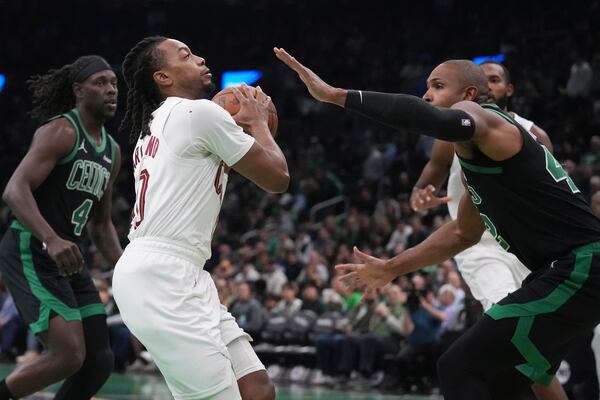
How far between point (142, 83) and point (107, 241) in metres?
1.87

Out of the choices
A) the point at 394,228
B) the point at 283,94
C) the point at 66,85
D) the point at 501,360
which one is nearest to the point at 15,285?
the point at 66,85

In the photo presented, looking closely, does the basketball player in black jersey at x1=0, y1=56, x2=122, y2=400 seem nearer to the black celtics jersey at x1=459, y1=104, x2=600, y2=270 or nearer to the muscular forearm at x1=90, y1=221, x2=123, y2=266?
the muscular forearm at x1=90, y1=221, x2=123, y2=266

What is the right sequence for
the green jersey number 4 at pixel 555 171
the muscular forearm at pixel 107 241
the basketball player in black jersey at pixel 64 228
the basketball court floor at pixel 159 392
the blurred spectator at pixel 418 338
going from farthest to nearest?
the blurred spectator at pixel 418 338 → the basketball court floor at pixel 159 392 → the muscular forearm at pixel 107 241 → the basketball player in black jersey at pixel 64 228 → the green jersey number 4 at pixel 555 171

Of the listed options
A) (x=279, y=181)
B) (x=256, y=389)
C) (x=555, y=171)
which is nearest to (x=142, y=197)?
(x=279, y=181)

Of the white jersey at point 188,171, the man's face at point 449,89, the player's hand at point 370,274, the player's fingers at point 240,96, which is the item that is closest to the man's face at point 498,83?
the man's face at point 449,89

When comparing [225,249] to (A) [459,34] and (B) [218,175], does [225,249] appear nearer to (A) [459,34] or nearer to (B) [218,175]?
(A) [459,34]

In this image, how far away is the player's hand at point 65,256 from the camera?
206 inches

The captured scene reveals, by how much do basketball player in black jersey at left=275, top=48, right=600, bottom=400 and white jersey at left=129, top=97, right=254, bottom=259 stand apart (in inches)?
15.8

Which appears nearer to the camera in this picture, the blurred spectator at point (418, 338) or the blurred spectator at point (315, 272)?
the blurred spectator at point (418, 338)

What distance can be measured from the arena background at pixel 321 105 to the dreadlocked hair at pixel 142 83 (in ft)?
17.2

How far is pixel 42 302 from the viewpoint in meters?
5.60

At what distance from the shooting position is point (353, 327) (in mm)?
12492

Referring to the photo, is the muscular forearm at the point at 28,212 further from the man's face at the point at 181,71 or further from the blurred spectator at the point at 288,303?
the blurred spectator at the point at 288,303

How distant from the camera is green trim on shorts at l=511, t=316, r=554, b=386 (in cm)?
409
